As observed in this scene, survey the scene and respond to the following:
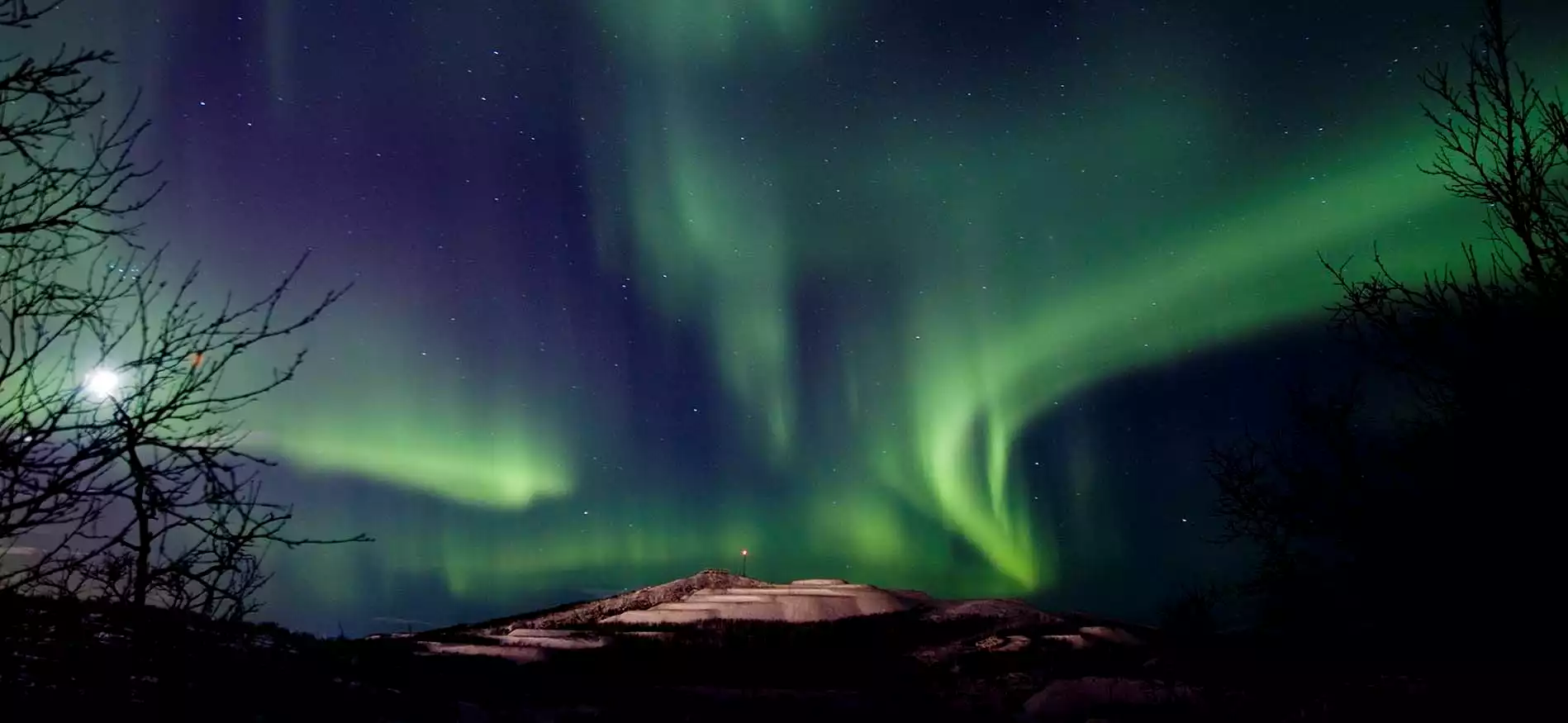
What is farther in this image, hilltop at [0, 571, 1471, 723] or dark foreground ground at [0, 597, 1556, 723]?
hilltop at [0, 571, 1471, 723]

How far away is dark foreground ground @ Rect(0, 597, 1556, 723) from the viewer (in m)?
7.41

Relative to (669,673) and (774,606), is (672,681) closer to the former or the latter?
(669,673)

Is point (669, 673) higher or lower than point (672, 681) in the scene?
lower

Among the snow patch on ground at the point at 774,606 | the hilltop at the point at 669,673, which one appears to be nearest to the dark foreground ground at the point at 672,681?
the hilltop at the point at 669,673

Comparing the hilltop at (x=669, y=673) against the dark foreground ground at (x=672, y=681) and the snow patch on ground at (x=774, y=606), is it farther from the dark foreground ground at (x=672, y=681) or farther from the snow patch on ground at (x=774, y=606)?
the snow patch on ground at (x=774, y=606)

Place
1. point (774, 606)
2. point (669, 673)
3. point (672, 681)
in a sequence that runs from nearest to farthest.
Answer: point (672, 681) → point (669, 673) → point (774, 606)

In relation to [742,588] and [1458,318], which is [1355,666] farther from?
[742,588]

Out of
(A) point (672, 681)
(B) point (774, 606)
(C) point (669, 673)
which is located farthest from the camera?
(B) point (774, 606)

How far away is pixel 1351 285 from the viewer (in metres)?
15.5

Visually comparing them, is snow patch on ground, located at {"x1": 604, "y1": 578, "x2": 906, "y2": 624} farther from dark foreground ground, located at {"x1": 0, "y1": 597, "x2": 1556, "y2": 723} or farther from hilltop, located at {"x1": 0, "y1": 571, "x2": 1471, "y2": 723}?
dark foreground ground, located at {"x1": 0, "y1": 597, "x2": 1556, "y2": 723}

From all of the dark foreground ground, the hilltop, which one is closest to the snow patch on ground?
the hilltop

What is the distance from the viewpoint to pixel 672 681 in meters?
20.5

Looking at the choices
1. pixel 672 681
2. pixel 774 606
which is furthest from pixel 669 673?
pixel 774 606

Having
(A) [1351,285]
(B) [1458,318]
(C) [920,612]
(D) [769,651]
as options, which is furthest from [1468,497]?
(C) [920,612]
